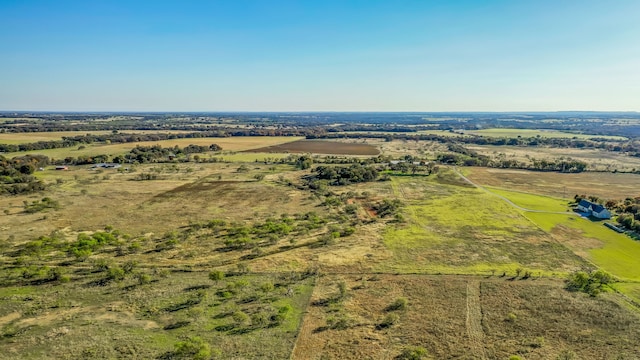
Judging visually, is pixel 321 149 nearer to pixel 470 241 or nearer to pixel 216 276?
pixel 470 241

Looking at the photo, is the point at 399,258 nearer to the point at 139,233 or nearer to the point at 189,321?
the point at 189,321

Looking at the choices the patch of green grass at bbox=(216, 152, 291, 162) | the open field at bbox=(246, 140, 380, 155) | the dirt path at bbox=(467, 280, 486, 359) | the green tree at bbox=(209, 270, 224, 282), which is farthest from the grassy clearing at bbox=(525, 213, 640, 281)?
the open field at bbox=(246, 140, 380, 155)

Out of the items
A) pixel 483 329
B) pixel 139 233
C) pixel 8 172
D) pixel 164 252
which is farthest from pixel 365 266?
pixel 8 172

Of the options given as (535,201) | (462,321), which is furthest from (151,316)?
(535,201)

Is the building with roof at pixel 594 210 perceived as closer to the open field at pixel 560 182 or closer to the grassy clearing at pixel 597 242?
the grassy clearing at pixel 597 242

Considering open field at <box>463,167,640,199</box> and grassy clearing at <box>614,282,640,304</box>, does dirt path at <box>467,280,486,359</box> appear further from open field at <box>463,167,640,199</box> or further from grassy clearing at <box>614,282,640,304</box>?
open field at <box>463,167,640,199</box>

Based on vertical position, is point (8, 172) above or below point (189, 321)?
above
